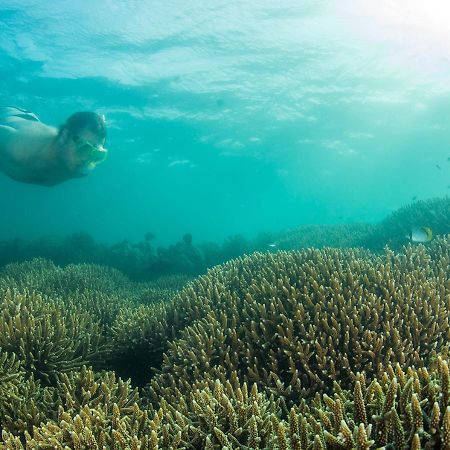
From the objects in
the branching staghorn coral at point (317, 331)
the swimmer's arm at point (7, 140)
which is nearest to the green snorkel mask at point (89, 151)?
the swimmer's arm at point (7, 140)

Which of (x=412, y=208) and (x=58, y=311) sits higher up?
(x=412, y=208)

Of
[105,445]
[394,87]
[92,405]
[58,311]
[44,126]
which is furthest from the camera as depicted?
[394,87]

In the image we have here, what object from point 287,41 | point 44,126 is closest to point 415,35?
point 287,41

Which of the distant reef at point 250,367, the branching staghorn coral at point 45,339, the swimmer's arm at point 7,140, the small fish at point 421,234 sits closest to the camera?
the distant reef at point 250,367

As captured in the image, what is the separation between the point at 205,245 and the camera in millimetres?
22391

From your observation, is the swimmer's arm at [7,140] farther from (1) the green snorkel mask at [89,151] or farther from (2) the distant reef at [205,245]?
(2) the distant reef at [205,245]

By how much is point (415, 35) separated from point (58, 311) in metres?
25.5

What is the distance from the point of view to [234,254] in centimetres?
1883

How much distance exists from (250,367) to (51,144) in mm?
7247

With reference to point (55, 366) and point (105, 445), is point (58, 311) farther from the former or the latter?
point (105, 445)

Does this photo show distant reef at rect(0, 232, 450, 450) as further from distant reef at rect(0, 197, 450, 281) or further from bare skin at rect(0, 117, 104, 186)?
distant reef at rect(0, 197, 450, 281)

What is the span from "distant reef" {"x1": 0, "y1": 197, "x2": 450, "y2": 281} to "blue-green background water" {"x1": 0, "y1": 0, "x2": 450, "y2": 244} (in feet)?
26.1

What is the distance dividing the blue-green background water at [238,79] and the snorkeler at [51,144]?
491 inches

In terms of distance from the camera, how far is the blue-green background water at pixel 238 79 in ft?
64.0
